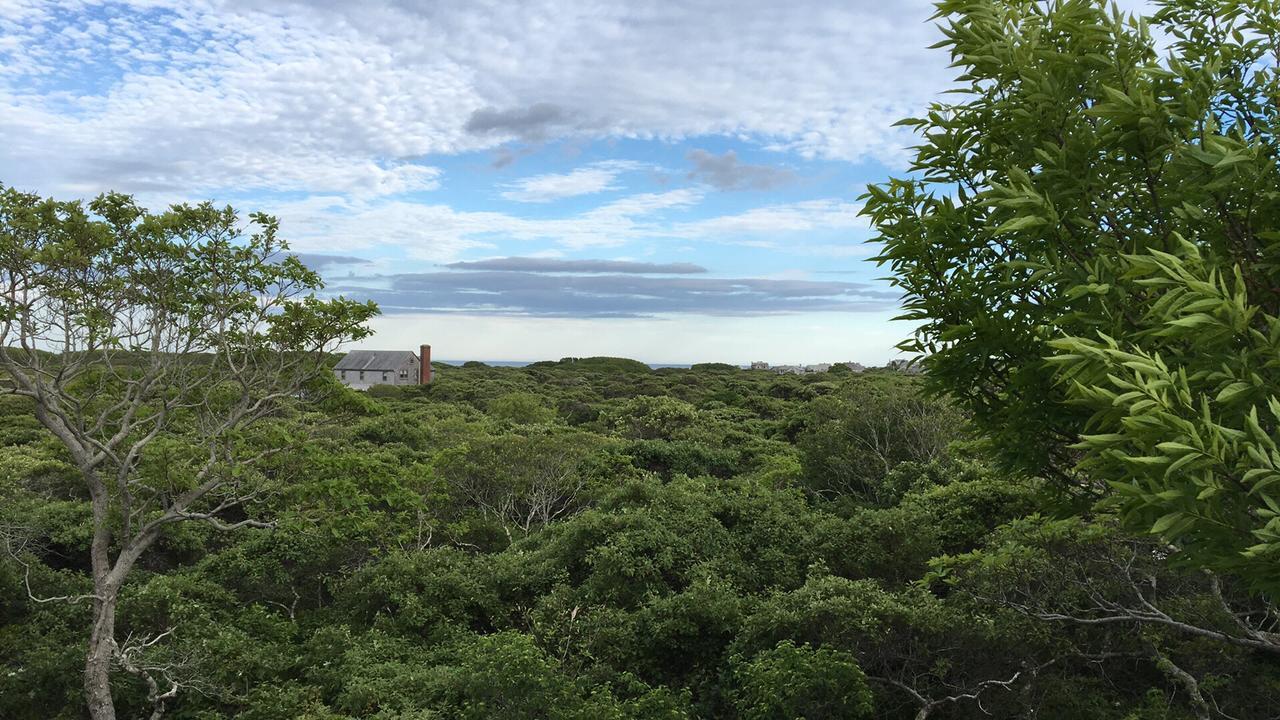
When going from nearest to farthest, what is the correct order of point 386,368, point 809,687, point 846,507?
point 809,687 → point 846,507 → point 386,368

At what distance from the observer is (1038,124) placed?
541cm

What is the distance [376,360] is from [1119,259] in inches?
2942

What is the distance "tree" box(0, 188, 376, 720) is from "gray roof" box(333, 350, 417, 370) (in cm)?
5882

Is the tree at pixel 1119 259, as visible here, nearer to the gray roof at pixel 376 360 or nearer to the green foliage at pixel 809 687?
the green foliage at pixel 809 687

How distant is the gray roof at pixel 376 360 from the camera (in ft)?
238

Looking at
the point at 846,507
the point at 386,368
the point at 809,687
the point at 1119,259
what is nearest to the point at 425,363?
the point at 386,368

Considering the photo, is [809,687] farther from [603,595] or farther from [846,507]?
[846,507]

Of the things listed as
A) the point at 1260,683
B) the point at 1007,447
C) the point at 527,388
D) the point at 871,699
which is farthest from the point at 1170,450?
the point at 527,388

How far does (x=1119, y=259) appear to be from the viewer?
16.8 ft

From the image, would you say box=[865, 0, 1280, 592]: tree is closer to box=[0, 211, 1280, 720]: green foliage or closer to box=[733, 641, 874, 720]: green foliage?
box=[0, 211, 1280, 720]: green foliage

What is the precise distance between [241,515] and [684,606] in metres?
17.1

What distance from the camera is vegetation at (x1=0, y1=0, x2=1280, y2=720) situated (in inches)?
178

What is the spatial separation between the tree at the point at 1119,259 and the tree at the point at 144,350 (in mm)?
11538

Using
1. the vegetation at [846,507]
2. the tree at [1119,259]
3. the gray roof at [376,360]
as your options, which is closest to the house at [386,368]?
the gray roof at [376,360]
